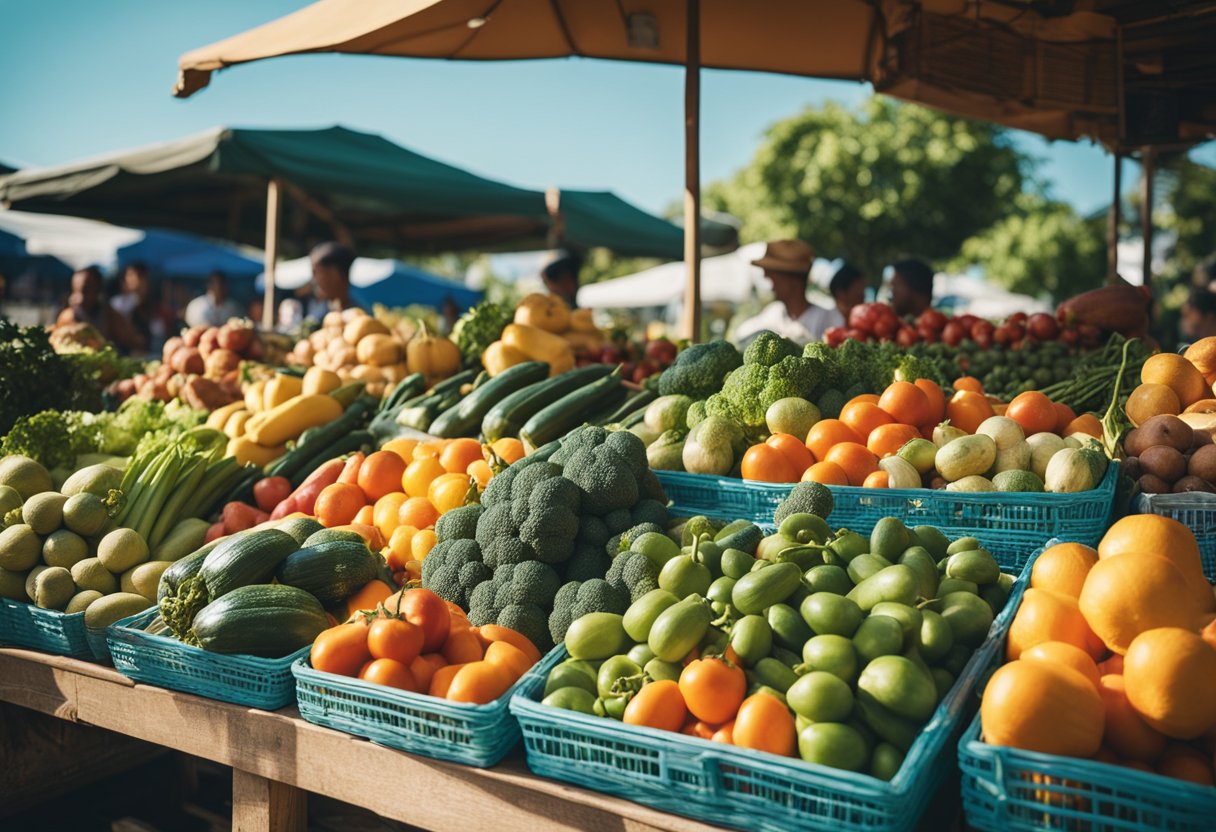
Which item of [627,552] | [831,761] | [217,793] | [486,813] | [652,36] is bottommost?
[217,793]

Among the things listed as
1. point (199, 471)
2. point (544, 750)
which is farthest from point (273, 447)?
point (544, 750)

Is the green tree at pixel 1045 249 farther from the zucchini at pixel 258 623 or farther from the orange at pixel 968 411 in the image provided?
the zucchini at pixel 258 623

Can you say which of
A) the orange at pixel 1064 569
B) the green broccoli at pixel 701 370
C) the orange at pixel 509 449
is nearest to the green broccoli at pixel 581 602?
the orange at pixel 1064 569

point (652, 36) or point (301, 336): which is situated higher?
point (652, 36)

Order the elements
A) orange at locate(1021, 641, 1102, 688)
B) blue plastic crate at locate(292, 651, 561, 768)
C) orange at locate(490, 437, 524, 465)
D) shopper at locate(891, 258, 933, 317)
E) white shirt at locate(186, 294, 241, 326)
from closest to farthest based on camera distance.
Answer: orange at locate(1021, 641, 1102, 688) → blue plastic crate at locate(292, 651, 561, 768) → orange at locate(490, 437, 524, 465) → shopper at locate(891, 258, 933, 317) → white shirt at locate(186, 294, 241, 326)

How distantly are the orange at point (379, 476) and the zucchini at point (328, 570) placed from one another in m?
0.67

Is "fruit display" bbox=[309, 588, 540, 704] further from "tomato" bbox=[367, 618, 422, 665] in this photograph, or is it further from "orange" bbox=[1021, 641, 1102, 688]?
"orange" bbox=[1021, 641, 1102, 688]

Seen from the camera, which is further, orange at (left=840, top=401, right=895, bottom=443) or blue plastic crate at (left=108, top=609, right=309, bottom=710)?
orange at (left=840, top=401, right=895, bottom=443)

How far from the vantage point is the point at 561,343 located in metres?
4.46

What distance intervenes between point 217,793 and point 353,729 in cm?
221

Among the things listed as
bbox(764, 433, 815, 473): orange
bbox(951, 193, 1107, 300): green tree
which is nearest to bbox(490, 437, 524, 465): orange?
bbox(764, 433, 815, 473): orange

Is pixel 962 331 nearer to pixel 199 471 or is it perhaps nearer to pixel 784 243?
pixel 784 243

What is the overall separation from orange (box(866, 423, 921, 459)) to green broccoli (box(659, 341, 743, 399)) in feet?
2.54

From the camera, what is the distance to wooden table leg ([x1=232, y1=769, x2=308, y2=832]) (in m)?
2.17
